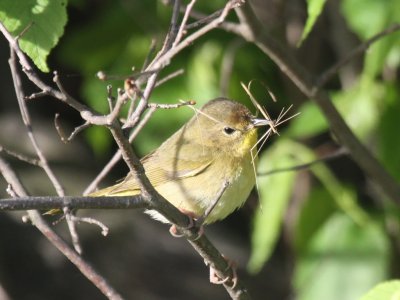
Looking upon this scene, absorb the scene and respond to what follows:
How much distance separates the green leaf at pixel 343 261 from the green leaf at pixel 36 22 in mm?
2530

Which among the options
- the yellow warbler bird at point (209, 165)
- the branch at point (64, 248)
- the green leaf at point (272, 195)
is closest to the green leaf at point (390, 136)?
the green leaf at point (272, 195)

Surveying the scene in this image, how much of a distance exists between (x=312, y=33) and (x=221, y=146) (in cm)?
175

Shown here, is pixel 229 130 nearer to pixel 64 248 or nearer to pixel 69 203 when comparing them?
pixel 64 248

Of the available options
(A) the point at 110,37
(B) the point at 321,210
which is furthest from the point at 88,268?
(A) the point at 110,37

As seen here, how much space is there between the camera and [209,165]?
4164mm

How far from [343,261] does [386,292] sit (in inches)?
87.7

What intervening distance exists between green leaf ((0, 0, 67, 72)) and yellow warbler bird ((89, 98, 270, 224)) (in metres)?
1.35

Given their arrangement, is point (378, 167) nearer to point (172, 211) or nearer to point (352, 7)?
point (352, 7)

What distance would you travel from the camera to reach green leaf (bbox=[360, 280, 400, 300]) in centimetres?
251

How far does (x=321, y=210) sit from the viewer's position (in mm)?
5020

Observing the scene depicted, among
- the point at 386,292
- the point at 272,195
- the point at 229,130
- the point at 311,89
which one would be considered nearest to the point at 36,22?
the point at 386,292

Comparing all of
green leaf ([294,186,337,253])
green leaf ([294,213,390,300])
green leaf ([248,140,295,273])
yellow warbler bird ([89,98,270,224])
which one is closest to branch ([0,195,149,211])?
yellow warbler bird ([89,98,270,224])

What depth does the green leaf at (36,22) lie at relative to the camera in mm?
2588

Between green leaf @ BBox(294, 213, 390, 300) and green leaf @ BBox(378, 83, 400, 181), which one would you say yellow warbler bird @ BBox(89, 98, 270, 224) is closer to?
green leaf @ BBox(378, 83, 400, 181)
